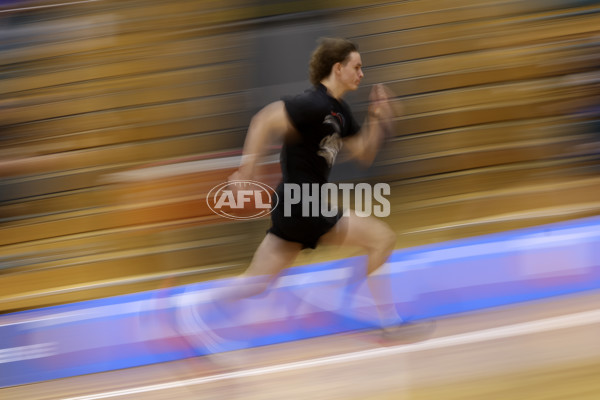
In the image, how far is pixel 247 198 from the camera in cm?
320

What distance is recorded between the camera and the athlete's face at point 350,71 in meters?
3.16

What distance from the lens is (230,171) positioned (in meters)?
4.45

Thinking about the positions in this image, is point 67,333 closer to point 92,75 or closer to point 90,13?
point 92,75

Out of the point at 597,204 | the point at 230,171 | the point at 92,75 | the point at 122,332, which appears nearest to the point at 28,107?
the point at 92,75

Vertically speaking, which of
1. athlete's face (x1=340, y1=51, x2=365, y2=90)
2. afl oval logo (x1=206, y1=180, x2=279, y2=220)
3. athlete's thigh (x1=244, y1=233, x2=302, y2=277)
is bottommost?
athlete's thigh (x1=244, y1=233, x2=302, y2=277)

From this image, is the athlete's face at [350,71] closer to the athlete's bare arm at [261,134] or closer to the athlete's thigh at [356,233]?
the athlete's bare arm at [261,134]

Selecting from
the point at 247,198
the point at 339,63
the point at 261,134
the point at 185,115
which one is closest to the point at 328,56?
the point at 339,63

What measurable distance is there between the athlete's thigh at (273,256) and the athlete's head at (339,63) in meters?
0.68

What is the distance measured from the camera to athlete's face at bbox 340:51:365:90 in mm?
Result: 3158

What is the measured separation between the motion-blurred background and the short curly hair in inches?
59.4

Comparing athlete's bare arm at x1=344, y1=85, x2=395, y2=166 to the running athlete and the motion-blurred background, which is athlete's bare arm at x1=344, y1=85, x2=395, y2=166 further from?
the motion-blurred background

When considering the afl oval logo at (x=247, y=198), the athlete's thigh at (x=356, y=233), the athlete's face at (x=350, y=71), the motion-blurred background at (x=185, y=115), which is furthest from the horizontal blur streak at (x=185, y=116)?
the athlete's face at (x=350, y=71)

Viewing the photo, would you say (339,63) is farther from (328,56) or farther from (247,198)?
(247,198)

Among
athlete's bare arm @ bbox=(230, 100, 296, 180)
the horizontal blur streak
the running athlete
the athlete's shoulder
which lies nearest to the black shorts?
the running athlete
